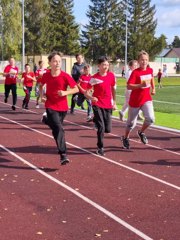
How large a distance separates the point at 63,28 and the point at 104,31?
945 cm

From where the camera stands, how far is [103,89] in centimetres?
935

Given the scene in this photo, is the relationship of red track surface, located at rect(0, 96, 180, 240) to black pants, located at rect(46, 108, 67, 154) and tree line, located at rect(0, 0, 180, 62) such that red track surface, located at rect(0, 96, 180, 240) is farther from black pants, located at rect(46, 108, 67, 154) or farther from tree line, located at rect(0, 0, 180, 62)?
tree line, located at rect(0, 0, 180, 62)

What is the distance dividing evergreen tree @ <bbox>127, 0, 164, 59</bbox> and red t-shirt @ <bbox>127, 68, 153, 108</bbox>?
81.6 meters

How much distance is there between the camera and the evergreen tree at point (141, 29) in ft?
298

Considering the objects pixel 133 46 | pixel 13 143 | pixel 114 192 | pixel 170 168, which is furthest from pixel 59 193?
pixel 133 46

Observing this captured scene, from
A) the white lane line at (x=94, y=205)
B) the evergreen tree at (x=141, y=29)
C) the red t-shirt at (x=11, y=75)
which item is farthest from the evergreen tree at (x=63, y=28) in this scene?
the white lane line at (x=94, y=205)

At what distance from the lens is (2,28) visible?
7394 centimetres

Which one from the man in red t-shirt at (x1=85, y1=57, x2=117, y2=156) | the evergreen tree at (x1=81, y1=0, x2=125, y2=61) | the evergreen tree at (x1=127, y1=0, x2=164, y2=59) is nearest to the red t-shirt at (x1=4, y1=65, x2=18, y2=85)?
the man in red t-shirt at (x1=85, y1=57, x2=117, y2=156)

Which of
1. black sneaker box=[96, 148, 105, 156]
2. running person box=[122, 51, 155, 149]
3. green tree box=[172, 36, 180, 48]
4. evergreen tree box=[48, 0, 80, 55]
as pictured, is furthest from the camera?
green tree box=[172, 36, 180, 48]

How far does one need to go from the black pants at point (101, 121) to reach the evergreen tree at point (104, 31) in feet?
263

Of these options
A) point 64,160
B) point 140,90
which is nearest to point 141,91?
point 140,90

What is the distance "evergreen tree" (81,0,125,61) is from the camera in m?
88.9

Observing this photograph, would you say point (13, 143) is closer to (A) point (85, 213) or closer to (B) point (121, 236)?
(A) point (85, 213)

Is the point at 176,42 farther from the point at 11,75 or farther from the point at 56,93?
the point at 56,93
